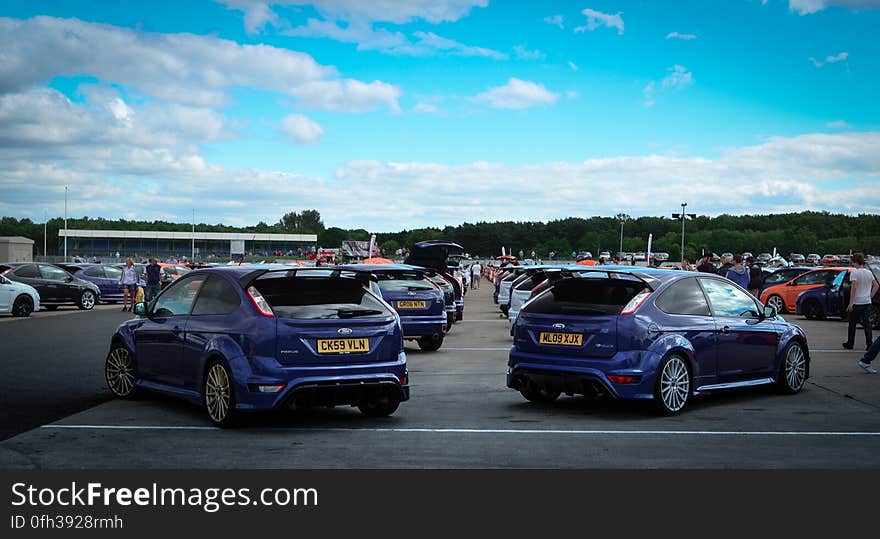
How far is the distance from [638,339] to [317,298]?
3.27m

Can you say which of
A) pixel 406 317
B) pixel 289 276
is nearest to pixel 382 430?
pixel 289 276

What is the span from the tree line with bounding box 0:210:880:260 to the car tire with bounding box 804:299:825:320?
4624 inches

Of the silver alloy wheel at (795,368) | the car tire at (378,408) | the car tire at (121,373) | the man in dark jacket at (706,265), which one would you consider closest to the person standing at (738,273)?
the man in dark jacket at (706,265)

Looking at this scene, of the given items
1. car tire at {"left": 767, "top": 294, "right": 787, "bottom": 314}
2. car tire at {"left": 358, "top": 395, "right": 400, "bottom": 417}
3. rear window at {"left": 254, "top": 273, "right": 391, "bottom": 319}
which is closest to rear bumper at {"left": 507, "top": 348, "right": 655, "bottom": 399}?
car tire at {"left": 358, "top": 395, "right": 400, "bottom": 417}

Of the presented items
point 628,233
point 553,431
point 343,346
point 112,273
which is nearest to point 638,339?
point 553,431

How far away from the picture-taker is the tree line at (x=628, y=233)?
5851 inches

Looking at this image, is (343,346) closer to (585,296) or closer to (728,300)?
(585,296)

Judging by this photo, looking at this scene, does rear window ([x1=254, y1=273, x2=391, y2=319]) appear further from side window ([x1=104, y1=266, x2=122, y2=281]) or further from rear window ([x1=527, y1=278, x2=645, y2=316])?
side window ([x1=104, y1=266, x2=122, y2=281])

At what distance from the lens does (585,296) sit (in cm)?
1043

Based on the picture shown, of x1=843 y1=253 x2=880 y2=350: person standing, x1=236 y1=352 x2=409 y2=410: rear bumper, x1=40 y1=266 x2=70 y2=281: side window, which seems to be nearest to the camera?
x1=236 y1=352 x2=409 y2=410: rear bumper

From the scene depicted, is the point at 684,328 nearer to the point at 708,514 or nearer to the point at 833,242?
the point at 708,514

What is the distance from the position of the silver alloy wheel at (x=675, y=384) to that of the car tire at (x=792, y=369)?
7.23 feet

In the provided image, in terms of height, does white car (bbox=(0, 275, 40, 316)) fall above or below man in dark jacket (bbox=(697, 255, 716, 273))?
below

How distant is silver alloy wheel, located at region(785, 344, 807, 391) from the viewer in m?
11.9
